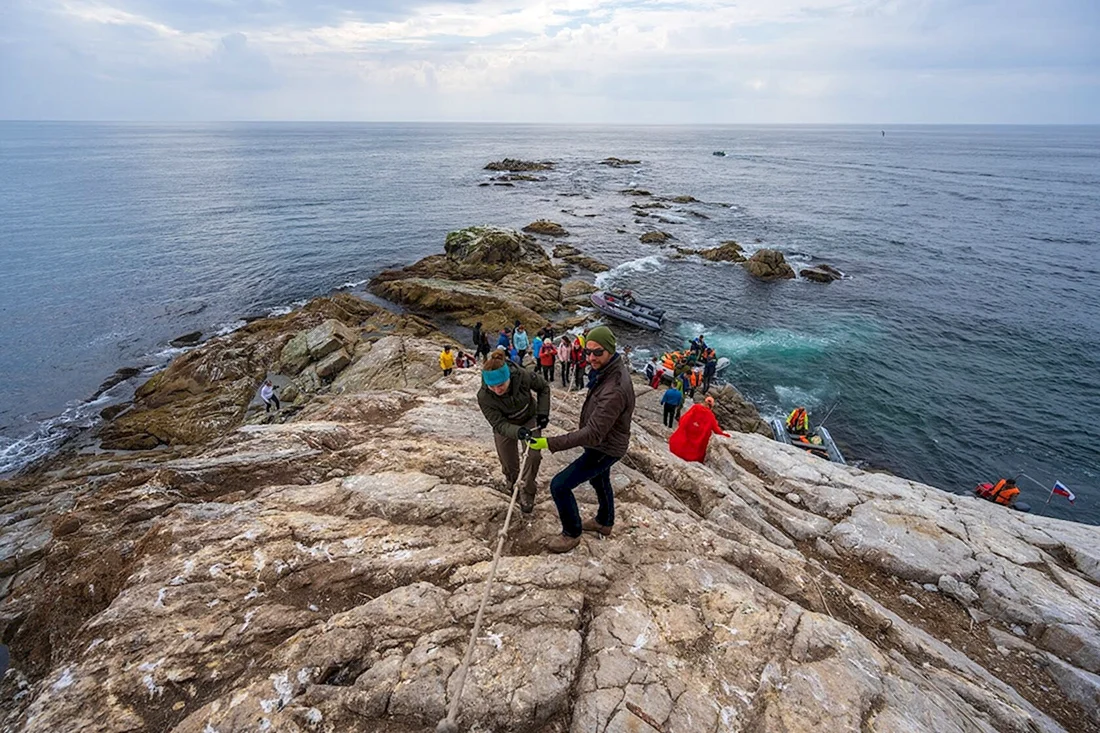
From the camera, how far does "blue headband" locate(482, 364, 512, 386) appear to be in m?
6.47

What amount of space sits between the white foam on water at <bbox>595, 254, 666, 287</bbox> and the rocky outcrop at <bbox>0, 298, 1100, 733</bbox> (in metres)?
32.6

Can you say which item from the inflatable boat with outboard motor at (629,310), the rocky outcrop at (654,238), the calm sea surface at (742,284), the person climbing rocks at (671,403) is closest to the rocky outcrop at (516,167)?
the calm sea surface at (742,284)

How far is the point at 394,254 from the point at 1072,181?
129762mm

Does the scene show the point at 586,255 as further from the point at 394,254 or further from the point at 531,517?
the point at 531,517

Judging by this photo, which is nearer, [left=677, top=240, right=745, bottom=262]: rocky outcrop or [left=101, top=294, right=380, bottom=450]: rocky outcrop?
[left=101, top=294, right=380, bottom=450]: rocky outcrop

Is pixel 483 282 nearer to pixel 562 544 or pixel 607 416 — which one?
pixel 562 544

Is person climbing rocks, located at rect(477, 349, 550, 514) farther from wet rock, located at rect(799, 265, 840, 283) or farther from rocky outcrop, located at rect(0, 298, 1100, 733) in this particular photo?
wet rock, located at rect(799, 265, 840, 283)

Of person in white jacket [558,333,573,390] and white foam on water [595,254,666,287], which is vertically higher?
person in white jacket [558,333,573,390]

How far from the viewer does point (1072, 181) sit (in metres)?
97.0

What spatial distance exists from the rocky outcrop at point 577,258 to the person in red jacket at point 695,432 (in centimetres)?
3405

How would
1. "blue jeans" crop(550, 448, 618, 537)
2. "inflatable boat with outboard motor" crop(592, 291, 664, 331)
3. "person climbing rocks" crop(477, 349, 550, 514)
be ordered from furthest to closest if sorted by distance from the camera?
"inflatable boat with outboard motor" crop(592, 291, 664, 331)
"person climbing rocks" crop(477, 349, 550, 514)
"blue jeans" crop(550, 448, 618, 537)

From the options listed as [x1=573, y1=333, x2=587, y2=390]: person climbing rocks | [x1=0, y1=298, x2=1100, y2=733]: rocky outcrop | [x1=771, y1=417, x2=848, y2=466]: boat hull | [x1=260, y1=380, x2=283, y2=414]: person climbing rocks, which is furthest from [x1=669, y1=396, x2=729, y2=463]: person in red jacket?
[x1=260, y1=380, x2=283, y2=414]: person climbing rocks

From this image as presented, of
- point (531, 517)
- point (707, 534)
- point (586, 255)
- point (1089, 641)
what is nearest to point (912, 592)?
point (1089, 641)

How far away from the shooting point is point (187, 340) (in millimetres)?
30188
